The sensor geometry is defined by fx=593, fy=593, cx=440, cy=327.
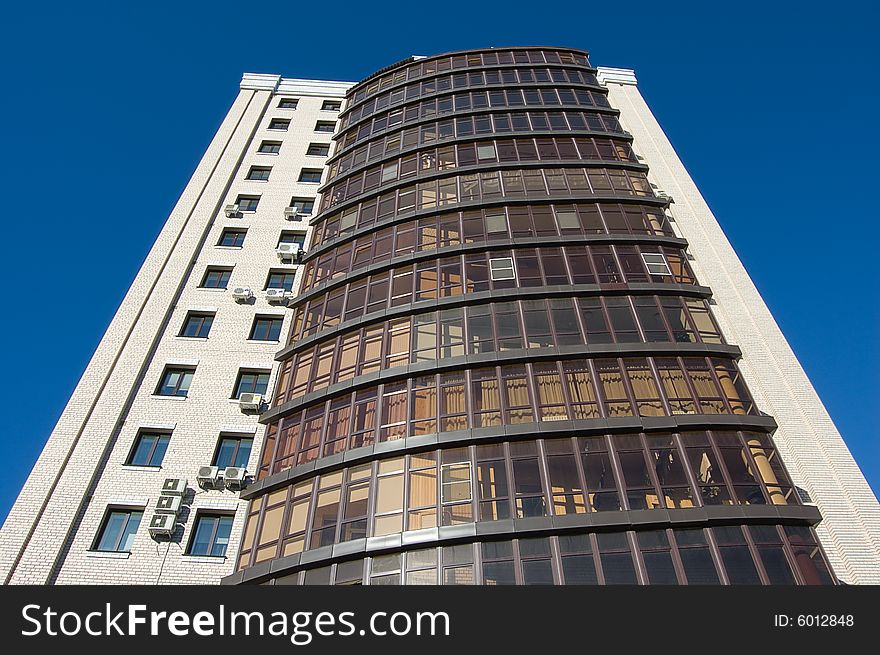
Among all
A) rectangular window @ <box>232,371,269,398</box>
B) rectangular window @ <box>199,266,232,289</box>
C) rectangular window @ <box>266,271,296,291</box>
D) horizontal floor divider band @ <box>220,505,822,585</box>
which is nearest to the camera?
horizontal floor divider band @ <box>220,505,822,585</box>

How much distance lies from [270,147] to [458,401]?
25.1m

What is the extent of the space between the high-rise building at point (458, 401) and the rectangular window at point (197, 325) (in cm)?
12

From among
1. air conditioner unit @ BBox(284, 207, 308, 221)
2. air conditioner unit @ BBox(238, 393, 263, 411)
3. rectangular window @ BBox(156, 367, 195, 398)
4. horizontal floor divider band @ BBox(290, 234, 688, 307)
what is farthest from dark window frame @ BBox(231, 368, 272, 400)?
air conditioner unit @ BBox(284, 207, 308, 221)

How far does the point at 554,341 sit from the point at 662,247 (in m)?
7.06

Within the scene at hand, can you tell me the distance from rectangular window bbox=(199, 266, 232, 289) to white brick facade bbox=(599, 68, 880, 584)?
21105 millimetres

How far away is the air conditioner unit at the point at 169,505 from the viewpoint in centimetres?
1850

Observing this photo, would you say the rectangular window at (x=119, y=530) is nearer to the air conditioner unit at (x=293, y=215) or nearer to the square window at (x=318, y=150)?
the air conditioner unit at (x=293, y=215)

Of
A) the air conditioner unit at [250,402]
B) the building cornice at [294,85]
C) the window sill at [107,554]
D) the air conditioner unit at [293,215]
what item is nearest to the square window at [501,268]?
the air conditioner unit at [250,402]

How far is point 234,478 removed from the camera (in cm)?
1919

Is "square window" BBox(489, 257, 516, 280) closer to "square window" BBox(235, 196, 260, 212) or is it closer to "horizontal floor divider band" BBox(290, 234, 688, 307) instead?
"horizontal floor divider band" BBox(290, 234, 688, 307)

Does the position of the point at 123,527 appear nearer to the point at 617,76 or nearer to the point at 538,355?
the point at 538,355

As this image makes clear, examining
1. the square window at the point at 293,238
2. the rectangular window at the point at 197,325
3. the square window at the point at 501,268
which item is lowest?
the square window at the point at 501,268

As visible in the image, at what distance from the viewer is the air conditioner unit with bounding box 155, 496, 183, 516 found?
18.5 m

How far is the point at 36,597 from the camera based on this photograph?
1130 cm
